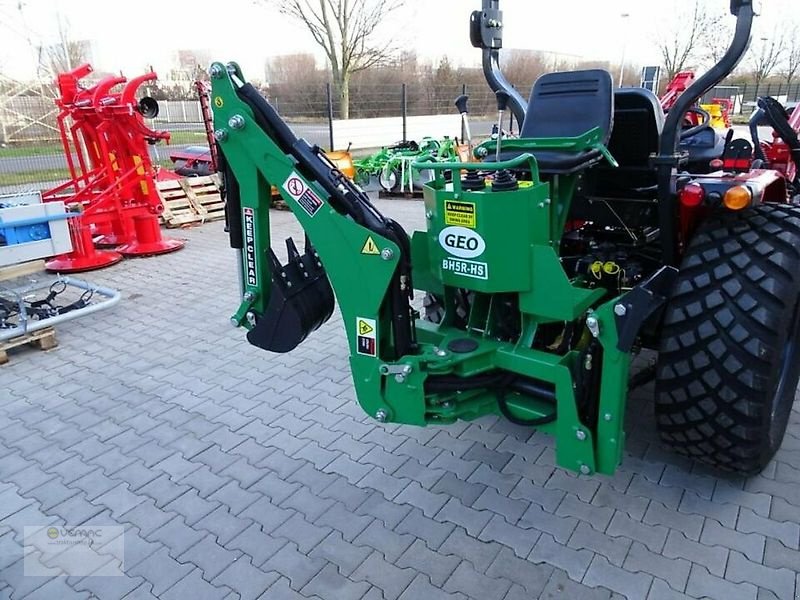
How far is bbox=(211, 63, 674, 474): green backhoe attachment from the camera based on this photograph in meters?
2.35

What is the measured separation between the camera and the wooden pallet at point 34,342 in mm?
4332

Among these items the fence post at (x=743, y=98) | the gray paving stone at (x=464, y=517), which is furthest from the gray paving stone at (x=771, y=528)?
the fence post at (x=743, y=98)

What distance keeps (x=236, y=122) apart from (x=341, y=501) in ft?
5.62

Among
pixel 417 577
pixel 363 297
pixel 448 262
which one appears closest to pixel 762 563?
pixel 417 577

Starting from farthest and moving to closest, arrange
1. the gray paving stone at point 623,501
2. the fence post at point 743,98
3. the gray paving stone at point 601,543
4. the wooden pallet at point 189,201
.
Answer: the fence post at point 743,98
the wooden pallet at point 189,201
the gray paving stone at point 623,501
the gray paving stone at point 601,543

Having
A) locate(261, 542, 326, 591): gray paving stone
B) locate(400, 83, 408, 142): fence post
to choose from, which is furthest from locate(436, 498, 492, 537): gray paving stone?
locate(400, 83, 408, 142): fence post

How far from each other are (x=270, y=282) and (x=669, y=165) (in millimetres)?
1792

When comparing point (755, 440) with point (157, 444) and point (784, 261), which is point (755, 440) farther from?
point (157, 444)

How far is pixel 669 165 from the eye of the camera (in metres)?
2.55

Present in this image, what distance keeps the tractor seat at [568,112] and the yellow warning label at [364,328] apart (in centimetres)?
96

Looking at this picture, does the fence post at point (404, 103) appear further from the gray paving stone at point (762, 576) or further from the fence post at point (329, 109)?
the gray paving stone at point (762, 576)

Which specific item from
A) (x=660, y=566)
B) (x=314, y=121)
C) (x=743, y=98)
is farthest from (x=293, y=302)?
(x=743, y=98)

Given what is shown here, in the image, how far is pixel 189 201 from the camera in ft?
28.9

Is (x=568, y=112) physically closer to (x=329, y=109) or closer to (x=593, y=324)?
(x=593, y=324)
